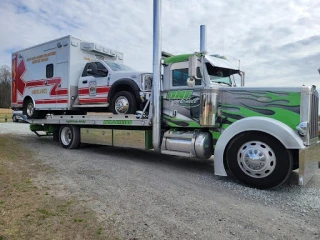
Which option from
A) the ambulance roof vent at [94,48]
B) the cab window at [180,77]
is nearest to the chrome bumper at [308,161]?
the cab window at [180,77]

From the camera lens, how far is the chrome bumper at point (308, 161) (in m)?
4.41

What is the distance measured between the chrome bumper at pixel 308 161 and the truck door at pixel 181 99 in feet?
7.42

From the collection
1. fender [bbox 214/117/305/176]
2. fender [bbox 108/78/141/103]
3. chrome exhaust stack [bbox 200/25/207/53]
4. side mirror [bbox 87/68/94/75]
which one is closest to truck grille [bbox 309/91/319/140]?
fender [bbox 214/117/305/176]

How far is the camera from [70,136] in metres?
9.22

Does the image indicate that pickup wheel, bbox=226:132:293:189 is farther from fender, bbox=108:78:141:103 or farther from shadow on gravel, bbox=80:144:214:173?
fender, bbox=108:78:141:103

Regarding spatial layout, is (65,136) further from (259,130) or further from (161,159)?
(259,130)

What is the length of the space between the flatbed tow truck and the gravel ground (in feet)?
1.38

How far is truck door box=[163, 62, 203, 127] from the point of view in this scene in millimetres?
6051

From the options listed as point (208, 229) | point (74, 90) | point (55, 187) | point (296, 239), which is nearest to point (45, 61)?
point (74, 90)

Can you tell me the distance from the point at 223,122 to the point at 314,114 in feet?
5.68

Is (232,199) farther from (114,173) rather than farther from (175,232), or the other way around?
(114,173)

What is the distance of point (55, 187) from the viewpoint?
4719 mm

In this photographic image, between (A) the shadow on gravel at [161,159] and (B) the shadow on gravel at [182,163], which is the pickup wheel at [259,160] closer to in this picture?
(B) the shadow on gravel at [182,163]

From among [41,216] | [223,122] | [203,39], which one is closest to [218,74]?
[223,122]
